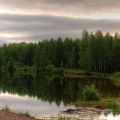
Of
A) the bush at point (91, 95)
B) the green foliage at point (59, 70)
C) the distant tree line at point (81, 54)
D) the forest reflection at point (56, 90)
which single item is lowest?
the forest reflection at point (56, 90)

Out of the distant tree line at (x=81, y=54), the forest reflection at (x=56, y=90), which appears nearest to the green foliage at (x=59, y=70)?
the distant tree line at (x=81, y=54)

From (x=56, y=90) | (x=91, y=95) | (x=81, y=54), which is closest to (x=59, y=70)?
(x=81, y=54)

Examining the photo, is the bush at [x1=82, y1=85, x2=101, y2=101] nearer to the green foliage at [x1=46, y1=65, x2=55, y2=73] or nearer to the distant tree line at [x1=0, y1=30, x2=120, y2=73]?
the distant tree line at [x1=0, y1=30, x2=120, y2=73]

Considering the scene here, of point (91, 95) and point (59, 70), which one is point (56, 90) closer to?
point (91, 95)

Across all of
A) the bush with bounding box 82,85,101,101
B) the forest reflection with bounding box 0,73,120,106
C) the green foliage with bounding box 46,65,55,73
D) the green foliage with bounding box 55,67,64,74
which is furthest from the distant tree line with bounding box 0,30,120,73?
the bush with bounding box 82,85,101,101

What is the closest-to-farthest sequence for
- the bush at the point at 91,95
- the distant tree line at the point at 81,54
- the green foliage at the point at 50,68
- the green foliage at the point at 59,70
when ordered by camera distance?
the bush at the point at 91,95, the distant tree line at the point at 81,54, the green foliage at the point at 59,70, the green foliage at the point at 50,68

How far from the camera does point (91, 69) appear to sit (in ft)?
397

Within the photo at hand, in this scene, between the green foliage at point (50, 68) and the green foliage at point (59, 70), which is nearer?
the green foliage at point (59, 70)

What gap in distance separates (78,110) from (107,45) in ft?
287

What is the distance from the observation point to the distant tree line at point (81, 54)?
118 m

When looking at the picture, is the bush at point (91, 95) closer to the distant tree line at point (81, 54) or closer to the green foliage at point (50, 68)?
the distant tree line at point (81, 54)

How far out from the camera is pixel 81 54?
124875 mm

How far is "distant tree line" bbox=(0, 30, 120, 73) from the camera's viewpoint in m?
118

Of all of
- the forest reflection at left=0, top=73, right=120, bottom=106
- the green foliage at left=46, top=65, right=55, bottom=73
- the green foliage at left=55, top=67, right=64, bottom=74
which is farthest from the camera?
the green foliage at left=46, top=65, right=55, bottom=73
